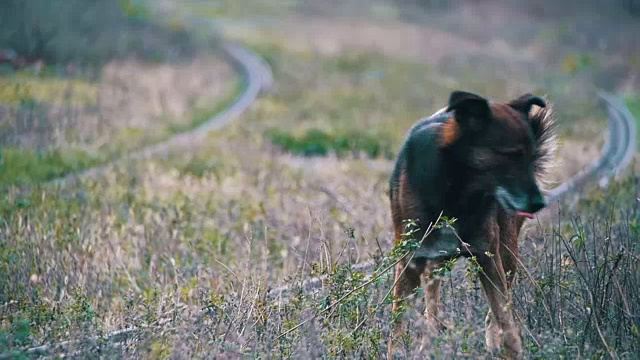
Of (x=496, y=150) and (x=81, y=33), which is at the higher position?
(x=496, y=150)

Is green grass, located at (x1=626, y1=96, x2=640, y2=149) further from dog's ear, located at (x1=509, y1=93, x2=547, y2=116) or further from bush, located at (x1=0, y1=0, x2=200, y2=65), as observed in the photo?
dog's ear, located at (x1=509, y1=93, x2=547, y2=116)

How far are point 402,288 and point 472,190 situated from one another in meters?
0.83

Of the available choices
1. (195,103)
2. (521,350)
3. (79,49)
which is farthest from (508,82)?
(521,350)

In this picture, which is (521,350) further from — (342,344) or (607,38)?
(607,38)

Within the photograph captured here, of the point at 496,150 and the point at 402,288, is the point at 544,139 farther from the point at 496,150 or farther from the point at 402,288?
the point at 402,288

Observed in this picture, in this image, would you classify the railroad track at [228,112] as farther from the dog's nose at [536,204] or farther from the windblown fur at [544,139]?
the dog's nose at [536,204]

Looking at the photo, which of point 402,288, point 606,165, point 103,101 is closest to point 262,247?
point 402,288

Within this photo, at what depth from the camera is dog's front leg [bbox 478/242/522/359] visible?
19.8 ft

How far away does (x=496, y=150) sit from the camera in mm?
6035

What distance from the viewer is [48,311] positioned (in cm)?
652

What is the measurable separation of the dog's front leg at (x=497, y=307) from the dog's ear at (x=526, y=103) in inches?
37.8

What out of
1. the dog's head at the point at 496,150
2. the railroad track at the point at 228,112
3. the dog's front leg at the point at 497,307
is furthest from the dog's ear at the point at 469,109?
the railroad track at the point at 228,112

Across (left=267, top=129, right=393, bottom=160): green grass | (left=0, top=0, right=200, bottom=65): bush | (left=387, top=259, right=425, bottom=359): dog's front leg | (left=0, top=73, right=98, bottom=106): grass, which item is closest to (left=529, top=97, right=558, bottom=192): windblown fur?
(left=387, top=259, right=425, bottom=359): dog's front leg

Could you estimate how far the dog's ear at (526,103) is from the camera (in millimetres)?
6340
